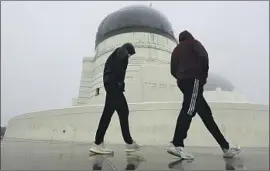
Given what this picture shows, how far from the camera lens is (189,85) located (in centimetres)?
439

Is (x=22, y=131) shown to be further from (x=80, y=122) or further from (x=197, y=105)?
(x=197, y=105)

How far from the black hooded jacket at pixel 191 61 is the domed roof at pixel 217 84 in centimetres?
1884

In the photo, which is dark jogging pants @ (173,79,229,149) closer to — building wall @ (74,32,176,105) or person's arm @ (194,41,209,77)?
person's arm @ (194,41,209,77)

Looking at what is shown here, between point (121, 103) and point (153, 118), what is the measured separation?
7532 mm

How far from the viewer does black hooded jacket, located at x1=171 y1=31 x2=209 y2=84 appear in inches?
174

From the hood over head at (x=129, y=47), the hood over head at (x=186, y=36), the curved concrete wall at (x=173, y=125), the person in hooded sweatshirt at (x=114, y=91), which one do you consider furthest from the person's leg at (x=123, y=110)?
the curved concrete wall at (x=173, y=125)

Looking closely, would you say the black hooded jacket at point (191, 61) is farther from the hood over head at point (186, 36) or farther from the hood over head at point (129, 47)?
the hood over head at point (129, 47)

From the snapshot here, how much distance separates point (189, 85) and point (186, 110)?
35 centimetres

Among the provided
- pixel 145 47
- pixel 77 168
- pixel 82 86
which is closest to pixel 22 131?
pixel 82 86

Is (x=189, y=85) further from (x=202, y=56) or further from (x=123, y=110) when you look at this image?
(x=123, y=110)

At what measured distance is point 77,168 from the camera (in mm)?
3389

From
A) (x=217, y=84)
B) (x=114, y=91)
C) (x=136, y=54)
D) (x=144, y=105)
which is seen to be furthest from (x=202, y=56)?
(x=217, y=84)

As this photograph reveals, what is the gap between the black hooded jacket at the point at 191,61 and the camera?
174 inches

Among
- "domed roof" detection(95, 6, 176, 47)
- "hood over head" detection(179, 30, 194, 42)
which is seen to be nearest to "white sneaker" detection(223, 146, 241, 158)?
"hood over head" detection(179, 30, 194, 42)
